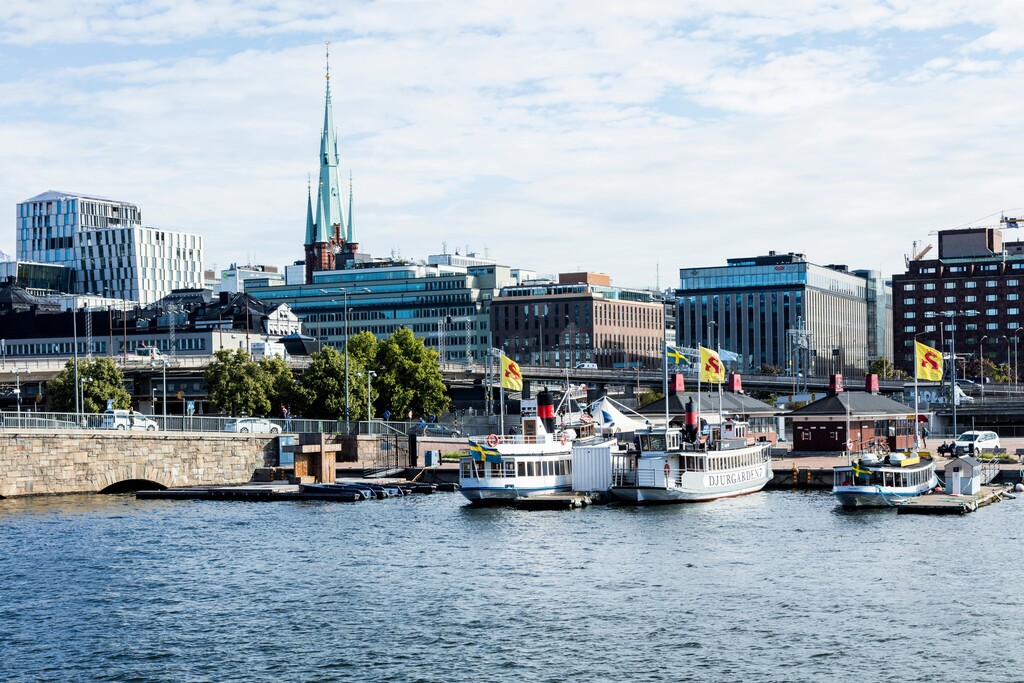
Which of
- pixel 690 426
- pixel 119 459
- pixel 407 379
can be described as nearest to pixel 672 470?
pixel 690 426

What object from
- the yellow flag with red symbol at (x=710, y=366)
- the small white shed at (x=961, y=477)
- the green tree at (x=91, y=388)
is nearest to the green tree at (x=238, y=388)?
the green tree at (x=91, y=388)

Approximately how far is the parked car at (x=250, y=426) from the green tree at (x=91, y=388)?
28.4 m

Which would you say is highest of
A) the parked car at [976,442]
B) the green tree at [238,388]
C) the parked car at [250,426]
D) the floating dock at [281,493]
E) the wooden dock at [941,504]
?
the green tree at [238,388]

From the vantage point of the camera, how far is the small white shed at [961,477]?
94938mm

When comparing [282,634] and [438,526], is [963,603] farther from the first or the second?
[438,526]

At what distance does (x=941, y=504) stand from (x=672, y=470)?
1647 cm

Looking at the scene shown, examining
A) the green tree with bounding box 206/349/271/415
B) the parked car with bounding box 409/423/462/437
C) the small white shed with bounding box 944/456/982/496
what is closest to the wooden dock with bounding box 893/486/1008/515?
the small white shed with bounding box 944/456/982/496

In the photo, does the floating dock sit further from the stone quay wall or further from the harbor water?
the harbor water

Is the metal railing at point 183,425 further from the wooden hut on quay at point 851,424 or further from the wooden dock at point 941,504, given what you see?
the wooden dock at point 941,504

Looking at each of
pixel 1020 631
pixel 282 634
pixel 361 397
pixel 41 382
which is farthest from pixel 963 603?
pixel 41 382

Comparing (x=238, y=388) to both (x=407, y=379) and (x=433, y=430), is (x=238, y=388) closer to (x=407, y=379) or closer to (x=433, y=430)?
(x=407, y=379)

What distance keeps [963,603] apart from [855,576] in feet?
22.9

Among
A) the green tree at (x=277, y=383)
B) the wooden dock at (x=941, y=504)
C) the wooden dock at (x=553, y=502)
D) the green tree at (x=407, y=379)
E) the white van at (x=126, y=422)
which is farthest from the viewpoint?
the green tree at (x=407, y=379)

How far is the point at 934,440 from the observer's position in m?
155
